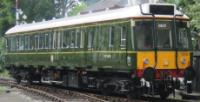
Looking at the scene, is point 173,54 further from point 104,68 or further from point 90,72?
point 90,72

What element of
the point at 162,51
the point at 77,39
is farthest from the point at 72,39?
the point at 162,51

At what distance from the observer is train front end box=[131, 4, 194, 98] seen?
20.0 m

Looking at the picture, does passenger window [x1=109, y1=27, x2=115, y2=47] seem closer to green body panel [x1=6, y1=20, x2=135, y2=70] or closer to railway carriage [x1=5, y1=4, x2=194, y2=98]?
railway carriage [x1=5, y1=4, x2=194, y2=98]

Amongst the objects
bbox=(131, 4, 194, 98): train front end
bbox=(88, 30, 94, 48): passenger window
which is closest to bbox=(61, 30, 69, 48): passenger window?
bbox=(88, 30, 94, 48): passenger window

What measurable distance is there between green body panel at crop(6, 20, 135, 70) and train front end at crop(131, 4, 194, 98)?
0.46 metres

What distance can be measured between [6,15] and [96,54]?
37.1 metres

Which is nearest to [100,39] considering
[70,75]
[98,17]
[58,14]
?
[98,17]

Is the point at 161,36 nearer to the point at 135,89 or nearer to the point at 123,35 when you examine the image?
the point at 123,35

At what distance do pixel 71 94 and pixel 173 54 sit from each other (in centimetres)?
515

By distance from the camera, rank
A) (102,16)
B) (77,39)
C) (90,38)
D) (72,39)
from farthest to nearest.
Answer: (72,39)
(77,39)
(90,38)
(102,16)

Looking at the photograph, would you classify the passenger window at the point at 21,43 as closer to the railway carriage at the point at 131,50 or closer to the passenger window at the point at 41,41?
the passenger window at the point at 41,41

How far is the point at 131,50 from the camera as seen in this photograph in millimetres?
20047

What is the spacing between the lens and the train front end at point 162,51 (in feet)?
65.6

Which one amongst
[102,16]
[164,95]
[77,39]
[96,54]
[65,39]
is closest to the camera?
[164,95]
